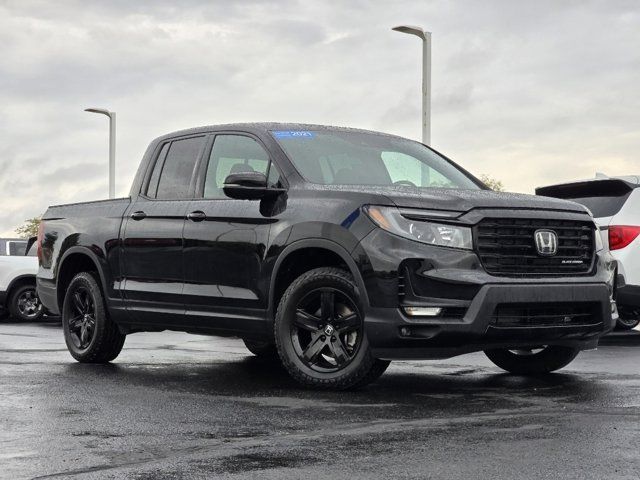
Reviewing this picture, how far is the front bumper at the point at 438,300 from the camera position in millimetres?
7285

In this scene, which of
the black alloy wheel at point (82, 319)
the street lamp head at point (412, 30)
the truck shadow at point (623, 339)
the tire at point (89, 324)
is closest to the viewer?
the tire at point (89, 324)

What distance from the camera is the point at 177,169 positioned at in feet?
31.1

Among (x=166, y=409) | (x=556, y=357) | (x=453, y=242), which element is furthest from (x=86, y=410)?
(x=556, y=357)

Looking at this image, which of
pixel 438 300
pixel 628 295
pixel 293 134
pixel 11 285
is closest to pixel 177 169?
pixel 293 134

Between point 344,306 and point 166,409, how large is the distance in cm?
144

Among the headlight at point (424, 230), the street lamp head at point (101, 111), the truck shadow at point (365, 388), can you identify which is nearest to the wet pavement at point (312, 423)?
the truck shadow at point (365, 388)

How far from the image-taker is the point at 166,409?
704 cm

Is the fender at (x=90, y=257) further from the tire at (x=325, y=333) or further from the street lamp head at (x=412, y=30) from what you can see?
the street lamp head at (x=412, y=30)

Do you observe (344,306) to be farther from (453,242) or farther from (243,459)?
(243,459)

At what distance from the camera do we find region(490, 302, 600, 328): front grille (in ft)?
24.4

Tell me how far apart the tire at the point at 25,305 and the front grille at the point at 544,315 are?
14.2 meters

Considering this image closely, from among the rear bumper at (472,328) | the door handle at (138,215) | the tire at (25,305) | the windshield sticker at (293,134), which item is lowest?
the tire at (25,305)

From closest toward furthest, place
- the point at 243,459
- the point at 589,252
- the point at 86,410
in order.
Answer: the point at 243,459 < the point at 86,410 < the point at 589,252

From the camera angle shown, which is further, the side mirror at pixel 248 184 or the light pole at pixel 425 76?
the light pole at pixel 425 76
